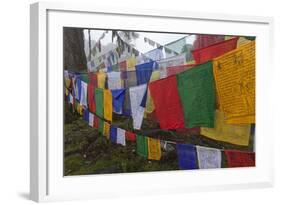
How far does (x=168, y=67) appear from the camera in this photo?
3615 mm

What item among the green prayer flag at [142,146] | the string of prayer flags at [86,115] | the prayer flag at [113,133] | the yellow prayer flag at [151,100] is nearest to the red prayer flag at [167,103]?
the yellow prayer flag at [151,100]

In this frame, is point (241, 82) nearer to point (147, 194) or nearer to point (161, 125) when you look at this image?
point (161, 125)

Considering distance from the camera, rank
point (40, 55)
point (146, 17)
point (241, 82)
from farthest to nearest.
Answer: point (241, 82) → point (146, 17) → point (40, 55)

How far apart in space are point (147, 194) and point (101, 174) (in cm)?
25

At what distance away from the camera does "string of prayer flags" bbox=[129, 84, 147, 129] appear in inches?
139

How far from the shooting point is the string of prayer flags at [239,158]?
377 centimetres

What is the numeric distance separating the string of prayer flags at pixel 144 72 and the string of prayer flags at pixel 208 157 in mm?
433

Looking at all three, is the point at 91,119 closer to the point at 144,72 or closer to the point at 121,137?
the point at 121,137

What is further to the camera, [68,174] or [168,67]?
[168,67]

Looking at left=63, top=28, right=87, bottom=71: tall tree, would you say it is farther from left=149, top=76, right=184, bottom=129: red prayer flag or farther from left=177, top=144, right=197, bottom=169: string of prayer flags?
left=177, top=144, right=197, bottom=169: string of prayer flags

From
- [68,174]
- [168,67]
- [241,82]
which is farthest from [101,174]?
[241,82]

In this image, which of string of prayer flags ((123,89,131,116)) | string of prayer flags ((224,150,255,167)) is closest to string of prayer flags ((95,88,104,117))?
string of prayer flags ((123,89,131,116))

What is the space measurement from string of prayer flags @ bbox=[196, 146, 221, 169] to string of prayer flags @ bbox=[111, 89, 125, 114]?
46cm

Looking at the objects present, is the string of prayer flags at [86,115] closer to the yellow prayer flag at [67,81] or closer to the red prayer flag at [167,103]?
the yellow prayer flag at [67,81]
